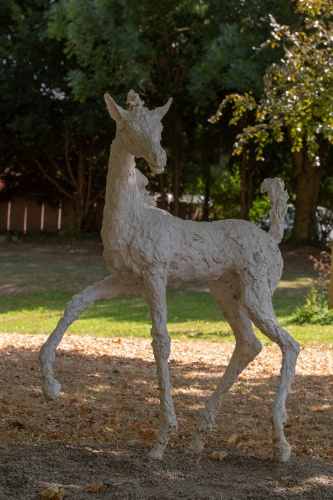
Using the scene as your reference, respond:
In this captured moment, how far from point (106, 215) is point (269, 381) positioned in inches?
138

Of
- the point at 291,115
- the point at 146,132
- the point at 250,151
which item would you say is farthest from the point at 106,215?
the point at 250,151

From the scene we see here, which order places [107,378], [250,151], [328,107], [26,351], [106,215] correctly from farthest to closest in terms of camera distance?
[250,151], [328,107], [26,351], [107,378], [106,215]

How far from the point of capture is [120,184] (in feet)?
14.8

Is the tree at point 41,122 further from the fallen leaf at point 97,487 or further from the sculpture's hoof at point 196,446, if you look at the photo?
the fallen leaf at point 97,487

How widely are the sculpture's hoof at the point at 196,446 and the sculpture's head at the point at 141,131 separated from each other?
1818 millimetres

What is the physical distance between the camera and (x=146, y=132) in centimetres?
421

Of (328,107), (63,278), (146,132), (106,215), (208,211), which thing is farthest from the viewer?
(208,211)

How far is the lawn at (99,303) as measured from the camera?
10695mm

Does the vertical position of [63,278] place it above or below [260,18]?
below

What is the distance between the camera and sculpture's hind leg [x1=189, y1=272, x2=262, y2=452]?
490cm

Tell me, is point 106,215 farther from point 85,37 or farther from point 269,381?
point 85,37

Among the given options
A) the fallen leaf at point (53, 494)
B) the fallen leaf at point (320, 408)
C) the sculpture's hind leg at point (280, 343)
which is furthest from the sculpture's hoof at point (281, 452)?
the fallen leaf at point (320, 408)

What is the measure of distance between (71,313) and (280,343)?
1.37m

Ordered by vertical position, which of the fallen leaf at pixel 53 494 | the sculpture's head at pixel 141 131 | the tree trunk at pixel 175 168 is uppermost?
the tree trunk at pixel 175 168
